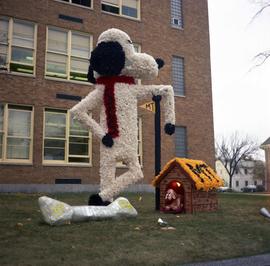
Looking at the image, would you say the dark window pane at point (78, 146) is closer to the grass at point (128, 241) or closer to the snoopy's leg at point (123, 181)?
the snoopy's leg at point (123, 181)

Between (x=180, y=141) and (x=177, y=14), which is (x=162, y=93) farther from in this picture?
(x=177, y=14)

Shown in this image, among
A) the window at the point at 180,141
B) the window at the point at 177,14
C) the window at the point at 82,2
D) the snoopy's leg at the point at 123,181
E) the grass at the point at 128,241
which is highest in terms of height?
the window at the point at 177,14

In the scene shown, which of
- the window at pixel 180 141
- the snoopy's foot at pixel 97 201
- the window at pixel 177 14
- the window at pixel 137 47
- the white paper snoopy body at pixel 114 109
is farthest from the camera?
the window at pixel 177 14

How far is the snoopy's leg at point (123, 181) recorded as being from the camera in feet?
25.8

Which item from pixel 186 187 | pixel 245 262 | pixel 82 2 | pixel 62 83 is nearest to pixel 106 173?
pixel 186 187

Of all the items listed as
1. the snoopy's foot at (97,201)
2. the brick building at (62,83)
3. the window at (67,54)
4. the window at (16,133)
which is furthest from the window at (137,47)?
the snoopy's foot at (97,201)

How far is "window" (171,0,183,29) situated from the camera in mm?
22278

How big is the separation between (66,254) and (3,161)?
41.0ft

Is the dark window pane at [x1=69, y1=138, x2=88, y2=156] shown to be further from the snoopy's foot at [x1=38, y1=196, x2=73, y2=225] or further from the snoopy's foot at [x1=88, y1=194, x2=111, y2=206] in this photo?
the snoopy's foot at [x1=38, y1=196, x2=73, y2=225]

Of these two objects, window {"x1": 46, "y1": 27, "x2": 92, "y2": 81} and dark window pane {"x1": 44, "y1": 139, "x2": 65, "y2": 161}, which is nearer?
dark window pane {"x1": 44, "y1": 139, "x2": 65, "y2": 161}

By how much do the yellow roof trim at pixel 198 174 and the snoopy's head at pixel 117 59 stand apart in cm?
213

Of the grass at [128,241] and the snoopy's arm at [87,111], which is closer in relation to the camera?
the grass at [128,241]

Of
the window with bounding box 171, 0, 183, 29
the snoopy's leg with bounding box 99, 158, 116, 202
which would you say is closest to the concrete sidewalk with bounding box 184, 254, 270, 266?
the snoopy's leg with bounding box 99, 158, 116, 202

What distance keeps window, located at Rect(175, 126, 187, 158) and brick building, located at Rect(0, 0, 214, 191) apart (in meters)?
0.06
